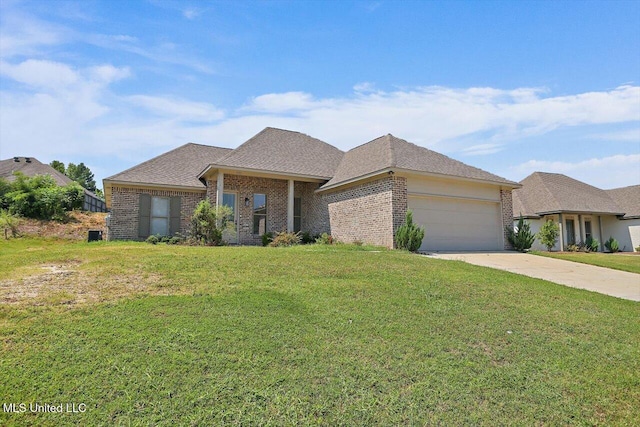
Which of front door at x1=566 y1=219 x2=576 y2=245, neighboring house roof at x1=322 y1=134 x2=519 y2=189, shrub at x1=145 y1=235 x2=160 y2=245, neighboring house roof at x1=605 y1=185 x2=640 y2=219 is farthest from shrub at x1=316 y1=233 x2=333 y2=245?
neighboring house roof at x1=605 y1=185 x2=640 y2=219

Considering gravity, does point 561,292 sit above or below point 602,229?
below

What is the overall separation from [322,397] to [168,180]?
1583 centimetres

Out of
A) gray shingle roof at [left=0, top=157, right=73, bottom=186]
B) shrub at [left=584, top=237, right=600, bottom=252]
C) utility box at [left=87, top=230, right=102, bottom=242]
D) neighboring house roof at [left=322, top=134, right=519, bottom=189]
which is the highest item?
gray shingle roof at [left=0, top=157, right=73, bottom=186]

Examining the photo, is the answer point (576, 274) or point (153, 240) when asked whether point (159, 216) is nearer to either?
point (153, 240)

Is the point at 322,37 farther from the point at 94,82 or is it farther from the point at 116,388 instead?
the point at 116,388

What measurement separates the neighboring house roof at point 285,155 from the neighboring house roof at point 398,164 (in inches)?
49.5

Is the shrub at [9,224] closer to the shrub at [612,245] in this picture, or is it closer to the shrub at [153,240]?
the shrub at [153,240]

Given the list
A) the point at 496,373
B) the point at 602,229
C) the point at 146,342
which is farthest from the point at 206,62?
the point at 602,229

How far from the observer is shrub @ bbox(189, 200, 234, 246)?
48.8 feet

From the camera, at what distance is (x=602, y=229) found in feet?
87.6

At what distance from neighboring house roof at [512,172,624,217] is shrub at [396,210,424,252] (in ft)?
42.3

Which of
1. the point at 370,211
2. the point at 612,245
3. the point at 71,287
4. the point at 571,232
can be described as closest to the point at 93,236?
the point at 370,211

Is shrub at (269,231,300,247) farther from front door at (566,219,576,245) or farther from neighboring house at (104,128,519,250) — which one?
front door at (566,219,576,245)

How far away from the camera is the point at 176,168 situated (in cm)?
1873
